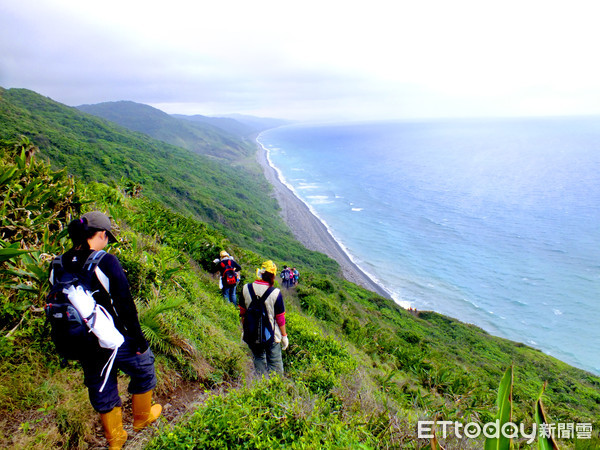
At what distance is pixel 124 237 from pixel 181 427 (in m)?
4.06

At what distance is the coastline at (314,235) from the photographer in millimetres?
35969

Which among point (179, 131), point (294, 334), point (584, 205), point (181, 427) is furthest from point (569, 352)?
point (179, 131)

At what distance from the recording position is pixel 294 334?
18.4 feet

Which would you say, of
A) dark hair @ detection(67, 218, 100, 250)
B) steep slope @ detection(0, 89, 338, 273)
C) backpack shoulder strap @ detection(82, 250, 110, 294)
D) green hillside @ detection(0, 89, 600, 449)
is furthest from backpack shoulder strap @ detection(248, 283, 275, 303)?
steep slope @ detection(0, 89, 338, 273)

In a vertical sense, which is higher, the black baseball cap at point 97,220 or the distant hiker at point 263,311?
the black baseball cap at point 97,220

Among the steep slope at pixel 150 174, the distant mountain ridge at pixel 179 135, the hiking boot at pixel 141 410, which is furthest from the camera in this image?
the distant mountain ridge at pixel 179 135

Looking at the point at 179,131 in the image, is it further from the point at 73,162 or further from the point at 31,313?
the point at 31,313

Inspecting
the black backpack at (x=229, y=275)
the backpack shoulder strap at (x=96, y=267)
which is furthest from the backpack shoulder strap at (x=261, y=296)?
the black backpack at (x=229, y=275)

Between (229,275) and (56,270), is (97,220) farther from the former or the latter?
(229,275)

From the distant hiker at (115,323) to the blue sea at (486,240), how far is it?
107ft

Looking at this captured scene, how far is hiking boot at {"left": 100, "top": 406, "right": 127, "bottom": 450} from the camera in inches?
93.7

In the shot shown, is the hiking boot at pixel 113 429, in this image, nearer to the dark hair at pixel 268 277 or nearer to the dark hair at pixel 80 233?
the dark hair at pixel 80 233

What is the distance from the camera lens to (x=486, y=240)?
153ft

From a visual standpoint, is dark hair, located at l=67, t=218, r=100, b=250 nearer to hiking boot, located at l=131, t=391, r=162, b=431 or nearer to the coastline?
hiking boot, located at l=131, t=391, r=162, b=431
